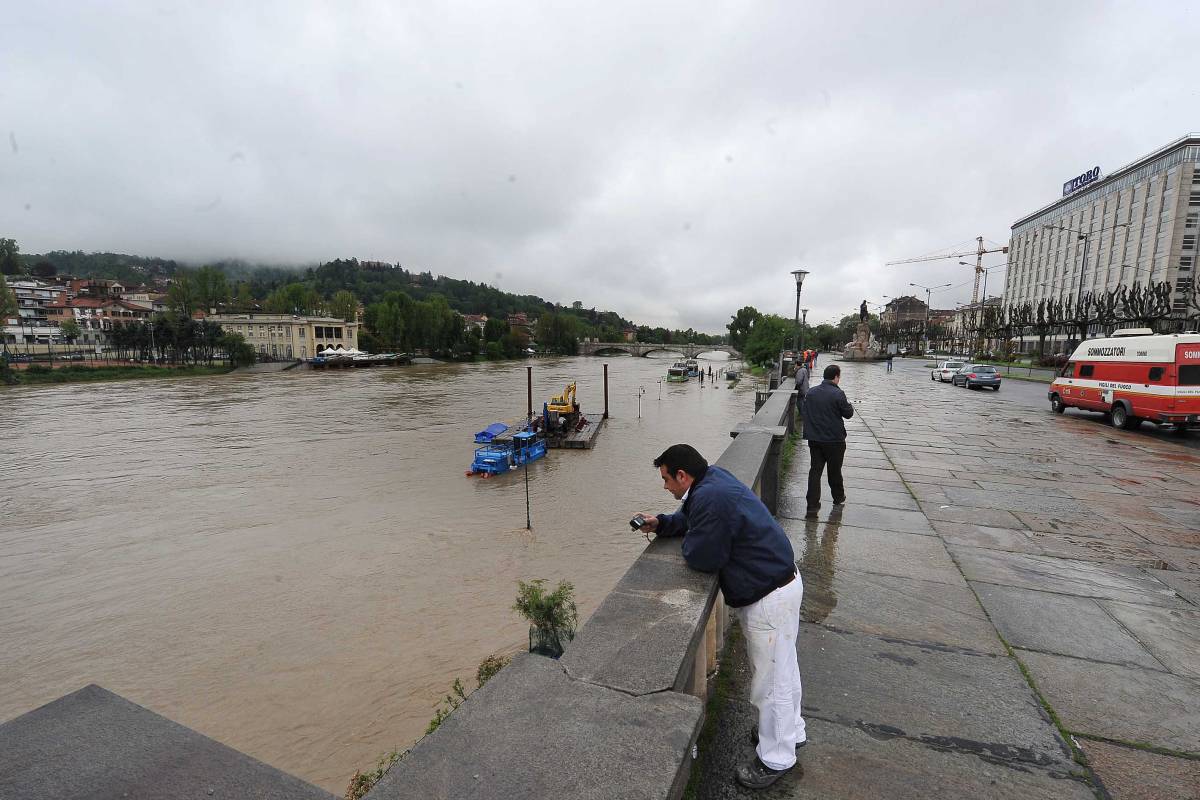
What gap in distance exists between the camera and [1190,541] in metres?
5.50

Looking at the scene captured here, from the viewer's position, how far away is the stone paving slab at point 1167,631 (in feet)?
11.0

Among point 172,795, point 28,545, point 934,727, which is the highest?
point 172,795

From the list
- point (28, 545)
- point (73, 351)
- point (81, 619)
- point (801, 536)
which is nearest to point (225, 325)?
point (73, 351)

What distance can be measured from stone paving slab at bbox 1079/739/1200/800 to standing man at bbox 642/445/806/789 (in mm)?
1376

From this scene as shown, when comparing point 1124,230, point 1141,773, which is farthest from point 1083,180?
point 1141,773

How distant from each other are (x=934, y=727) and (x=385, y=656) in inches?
295

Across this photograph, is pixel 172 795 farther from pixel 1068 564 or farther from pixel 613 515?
pixel 613 515

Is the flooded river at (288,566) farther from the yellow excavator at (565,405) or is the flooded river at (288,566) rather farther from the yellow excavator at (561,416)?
the yellow excavator at (565,405)

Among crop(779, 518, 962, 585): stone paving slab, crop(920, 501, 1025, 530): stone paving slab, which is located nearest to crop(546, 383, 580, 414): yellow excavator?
crop(920, 501, 1025, 530): stone paving slab

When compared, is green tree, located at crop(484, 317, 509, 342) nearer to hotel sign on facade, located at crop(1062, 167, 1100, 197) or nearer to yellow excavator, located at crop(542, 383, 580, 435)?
yellow excavator, located at crop(542, 383, 580, 435)

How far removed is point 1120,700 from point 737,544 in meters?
2.51

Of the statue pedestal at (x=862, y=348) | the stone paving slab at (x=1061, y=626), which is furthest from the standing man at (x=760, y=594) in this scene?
the statue pedestal at (x=862, y=348)

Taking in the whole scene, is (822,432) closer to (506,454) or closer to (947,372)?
(506,454)

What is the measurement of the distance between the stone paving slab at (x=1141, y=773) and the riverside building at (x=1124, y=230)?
2291 inches
